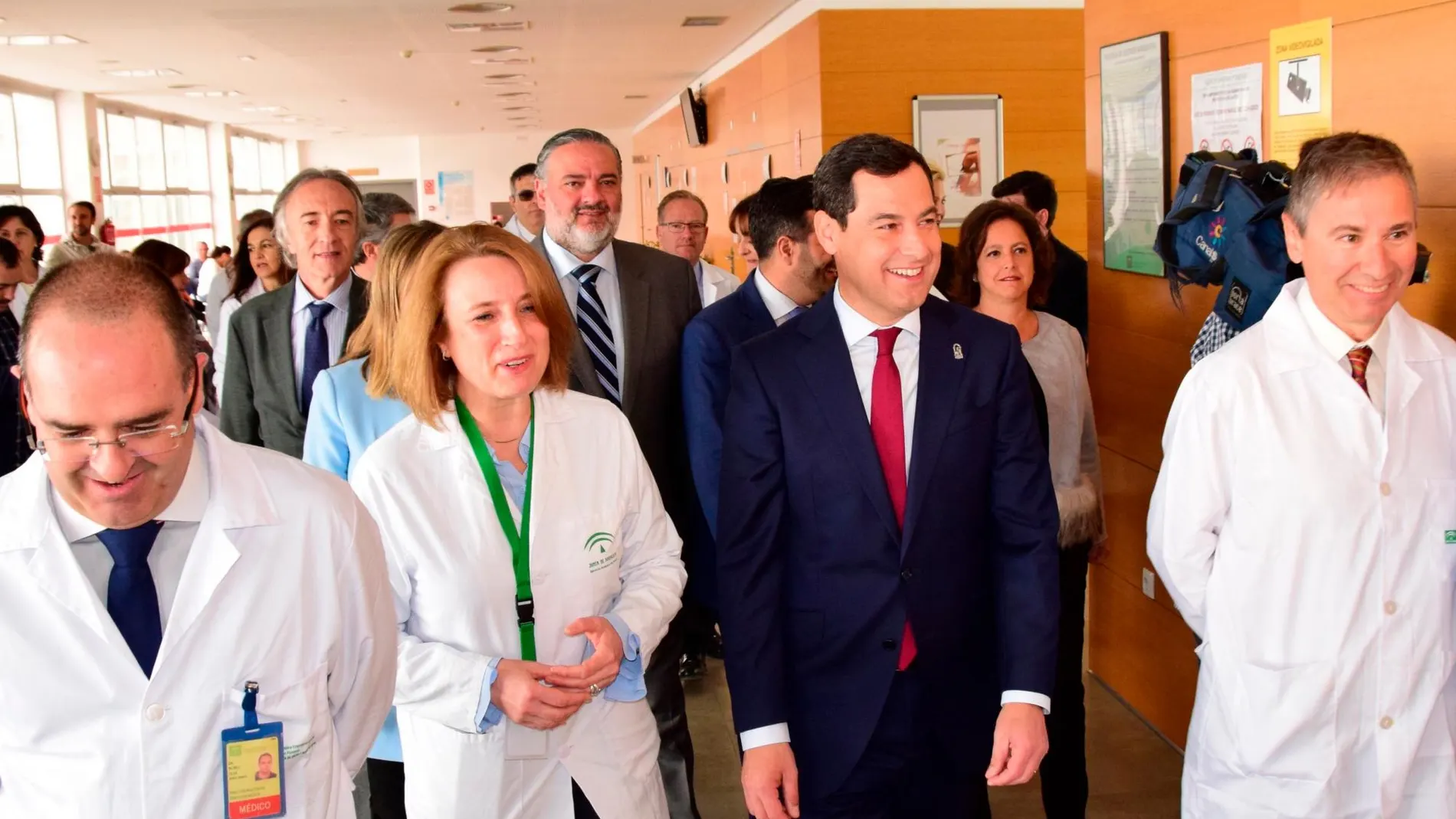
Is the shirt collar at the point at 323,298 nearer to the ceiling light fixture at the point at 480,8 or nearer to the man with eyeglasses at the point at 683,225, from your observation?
the man with eyeglasses at the point at 683,225

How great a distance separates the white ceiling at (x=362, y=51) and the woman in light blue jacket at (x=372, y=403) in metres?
7.36

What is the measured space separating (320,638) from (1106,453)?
3.43 meters

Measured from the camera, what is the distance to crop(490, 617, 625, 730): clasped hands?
6.84 ft

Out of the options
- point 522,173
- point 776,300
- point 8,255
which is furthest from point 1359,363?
point 522,173

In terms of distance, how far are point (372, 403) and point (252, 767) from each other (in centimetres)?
114

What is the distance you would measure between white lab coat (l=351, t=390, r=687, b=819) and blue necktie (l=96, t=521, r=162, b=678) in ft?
1.77

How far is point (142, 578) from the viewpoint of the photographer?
166 centimetres

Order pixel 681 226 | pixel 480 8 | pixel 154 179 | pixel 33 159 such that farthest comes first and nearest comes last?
pixel 154 179
pixel 33 159
pixel 480 8
pixel 681 226

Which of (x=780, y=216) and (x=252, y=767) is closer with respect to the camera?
(x=252, y=767)

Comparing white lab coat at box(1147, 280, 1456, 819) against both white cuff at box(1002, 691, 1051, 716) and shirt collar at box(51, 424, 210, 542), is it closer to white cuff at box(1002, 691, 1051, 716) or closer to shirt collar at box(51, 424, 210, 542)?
white cuff at box(1002, 691, 1051, 716)

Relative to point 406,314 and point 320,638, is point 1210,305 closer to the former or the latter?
point 406,314

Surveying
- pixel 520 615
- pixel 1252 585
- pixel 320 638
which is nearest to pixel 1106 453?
pixel 1252 585

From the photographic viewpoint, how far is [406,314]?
2.33 m

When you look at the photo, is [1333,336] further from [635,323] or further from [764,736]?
[635,323]
